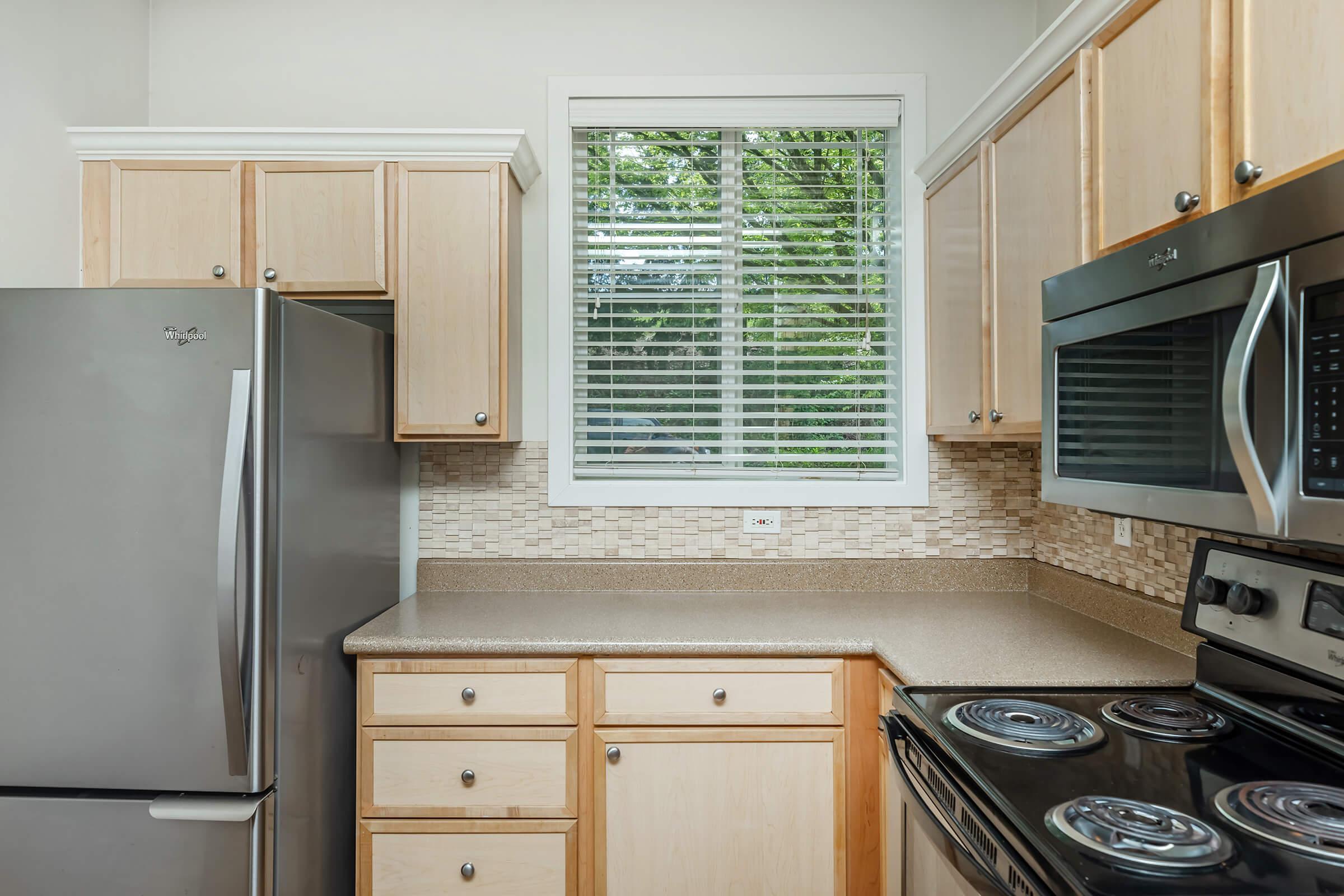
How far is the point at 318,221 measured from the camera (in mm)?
2016

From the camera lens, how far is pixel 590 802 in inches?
68.5

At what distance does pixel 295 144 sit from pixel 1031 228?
1.81 m

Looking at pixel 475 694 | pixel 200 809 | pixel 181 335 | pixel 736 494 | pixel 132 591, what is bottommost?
pixel 200 809

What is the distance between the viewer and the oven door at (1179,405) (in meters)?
0.93

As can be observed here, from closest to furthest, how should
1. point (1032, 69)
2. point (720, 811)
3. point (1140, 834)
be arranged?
point (1140, 834), point (1032, 69), point (720, 811)

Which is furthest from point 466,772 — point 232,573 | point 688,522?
point 688,522

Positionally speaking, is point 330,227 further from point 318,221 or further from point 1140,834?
point 1140,834

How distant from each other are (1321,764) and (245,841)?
5.96 ft

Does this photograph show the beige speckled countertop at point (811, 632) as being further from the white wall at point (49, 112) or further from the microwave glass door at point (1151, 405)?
the white wall at point (49, 112)

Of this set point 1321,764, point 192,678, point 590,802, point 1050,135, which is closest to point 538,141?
point 1050,135

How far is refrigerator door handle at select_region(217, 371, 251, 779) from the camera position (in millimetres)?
1477

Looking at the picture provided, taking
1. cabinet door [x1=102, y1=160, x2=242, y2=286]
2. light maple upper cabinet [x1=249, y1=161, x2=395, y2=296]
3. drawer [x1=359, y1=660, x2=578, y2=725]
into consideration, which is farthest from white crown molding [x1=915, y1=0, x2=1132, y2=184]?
cabinet door [x1=102, y1=160, x2=242, y2=286]

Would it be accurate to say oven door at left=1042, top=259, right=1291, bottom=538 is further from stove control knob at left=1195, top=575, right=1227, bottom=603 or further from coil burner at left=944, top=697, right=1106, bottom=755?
coil burner at left=944, top=697, right=1106, bottom=755

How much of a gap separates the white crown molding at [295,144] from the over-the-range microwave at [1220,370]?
57.3 inches
